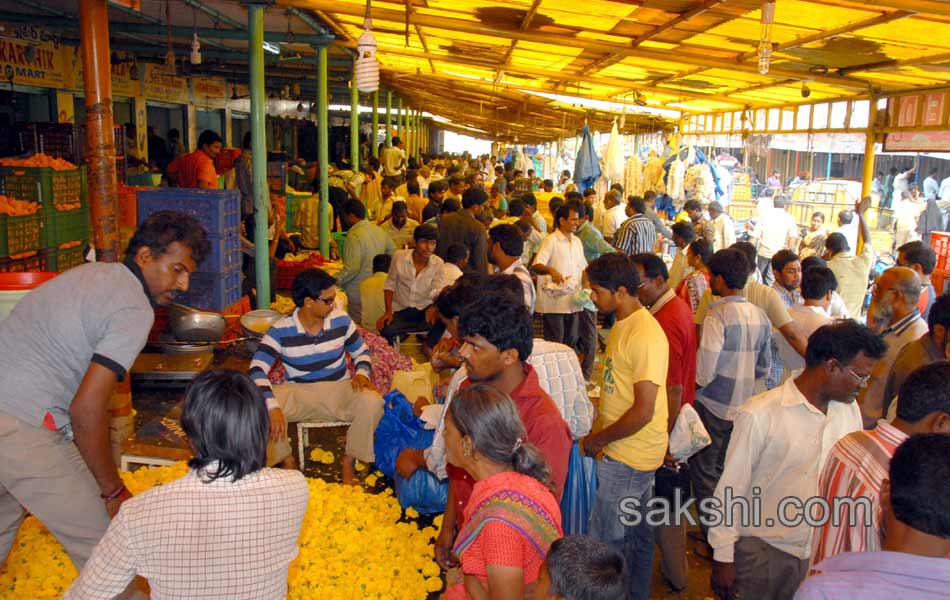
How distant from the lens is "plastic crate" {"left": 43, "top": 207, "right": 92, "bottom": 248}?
947cm

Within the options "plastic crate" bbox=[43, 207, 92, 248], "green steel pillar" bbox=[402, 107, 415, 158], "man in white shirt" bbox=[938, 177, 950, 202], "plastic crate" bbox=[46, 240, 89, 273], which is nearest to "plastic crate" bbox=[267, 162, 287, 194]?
"plastic crate" bbox=[43, 207, 92, 248]

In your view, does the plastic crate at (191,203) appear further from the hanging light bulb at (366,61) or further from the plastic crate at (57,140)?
the plastic crate at (57,140)

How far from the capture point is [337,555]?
4.26 m

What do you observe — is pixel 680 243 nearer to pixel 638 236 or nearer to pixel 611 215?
pixel 638 236

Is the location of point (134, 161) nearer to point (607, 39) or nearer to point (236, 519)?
point (607, 39)

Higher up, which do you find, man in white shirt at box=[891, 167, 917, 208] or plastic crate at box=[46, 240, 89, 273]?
man in white shirt at box=[891, 167, 917, 208]

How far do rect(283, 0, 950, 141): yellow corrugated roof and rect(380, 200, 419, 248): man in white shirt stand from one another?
7.38 ft

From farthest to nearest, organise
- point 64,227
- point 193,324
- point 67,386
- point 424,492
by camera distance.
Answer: point 64,227, point 193,324, point 424,492, point 67,386

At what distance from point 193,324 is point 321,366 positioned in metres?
2.06

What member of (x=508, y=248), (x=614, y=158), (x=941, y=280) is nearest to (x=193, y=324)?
(x=508, y=248)

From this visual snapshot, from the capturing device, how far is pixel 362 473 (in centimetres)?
553

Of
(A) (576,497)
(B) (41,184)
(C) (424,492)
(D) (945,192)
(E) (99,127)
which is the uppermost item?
(E) (99,127)

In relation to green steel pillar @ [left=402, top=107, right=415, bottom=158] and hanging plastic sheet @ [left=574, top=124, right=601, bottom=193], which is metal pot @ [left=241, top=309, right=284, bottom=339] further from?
green steel pillar @ [left=402, top=107, right=415, bottom=158]

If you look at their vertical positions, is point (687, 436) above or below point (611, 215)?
below
